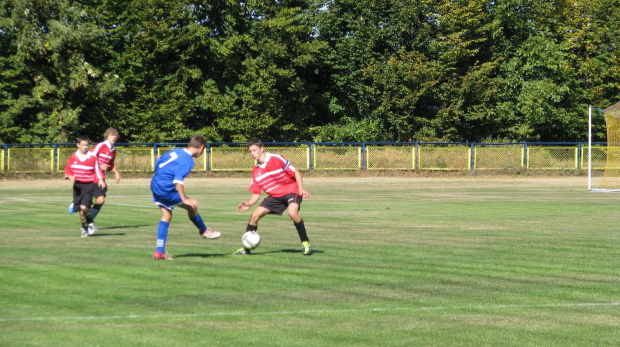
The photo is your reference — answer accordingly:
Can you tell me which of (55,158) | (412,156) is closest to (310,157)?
(412,156)

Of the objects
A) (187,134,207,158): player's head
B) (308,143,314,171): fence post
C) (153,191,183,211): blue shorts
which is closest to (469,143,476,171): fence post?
(308,143,314,171): fence post

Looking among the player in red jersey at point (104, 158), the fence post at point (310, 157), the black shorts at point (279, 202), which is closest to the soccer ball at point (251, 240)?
the black shorts at point (279, 202)

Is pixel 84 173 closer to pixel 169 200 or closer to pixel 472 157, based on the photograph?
pixel 169 200

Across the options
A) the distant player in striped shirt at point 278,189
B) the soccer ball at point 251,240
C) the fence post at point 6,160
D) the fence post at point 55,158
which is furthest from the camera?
the fence post at point 55,158

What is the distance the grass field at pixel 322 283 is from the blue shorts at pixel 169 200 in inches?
32.8

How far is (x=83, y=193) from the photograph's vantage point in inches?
683

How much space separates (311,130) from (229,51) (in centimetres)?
725

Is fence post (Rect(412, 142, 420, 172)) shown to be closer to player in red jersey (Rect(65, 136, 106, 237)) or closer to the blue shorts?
player in red jersey (Rect(65, 136, 106, 237))

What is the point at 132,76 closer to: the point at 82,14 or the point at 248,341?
the point at 82,14

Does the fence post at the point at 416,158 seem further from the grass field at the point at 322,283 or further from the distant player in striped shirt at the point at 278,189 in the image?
the distant player in striped shirt at the point at 278,189

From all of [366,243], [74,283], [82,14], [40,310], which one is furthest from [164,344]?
[82,14]

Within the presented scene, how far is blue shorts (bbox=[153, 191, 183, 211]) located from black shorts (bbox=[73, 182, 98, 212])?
502 cm

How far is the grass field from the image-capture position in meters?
7.64

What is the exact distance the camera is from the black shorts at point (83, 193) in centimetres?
1727
